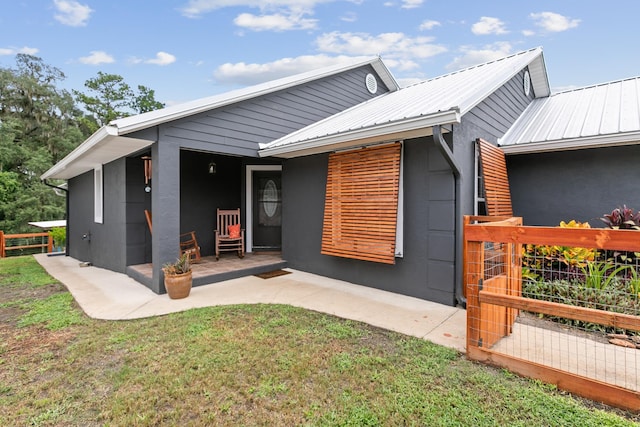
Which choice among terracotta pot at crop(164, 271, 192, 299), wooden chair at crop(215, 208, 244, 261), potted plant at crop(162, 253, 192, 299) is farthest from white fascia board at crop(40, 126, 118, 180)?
wooden chair at crop(215, 208, 244, 261)

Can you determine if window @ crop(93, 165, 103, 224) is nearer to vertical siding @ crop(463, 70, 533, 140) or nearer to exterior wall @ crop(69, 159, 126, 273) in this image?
exterior wall @ crop(69, 159, 126, 273)

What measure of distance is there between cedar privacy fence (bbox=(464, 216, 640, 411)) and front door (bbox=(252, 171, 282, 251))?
17.0ft

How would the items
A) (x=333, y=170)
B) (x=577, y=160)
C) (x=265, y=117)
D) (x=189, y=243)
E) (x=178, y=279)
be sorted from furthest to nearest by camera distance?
1. (x=189, y=243)
2. (x=265, y=117)
3. (x=333, y=170)
4. (x=577, y=160)
5. (x=178, y=279)

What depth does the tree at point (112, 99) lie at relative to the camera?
71.0 ft

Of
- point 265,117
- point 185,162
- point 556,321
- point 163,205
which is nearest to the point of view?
point 556,321

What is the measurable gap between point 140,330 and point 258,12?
33.0ft

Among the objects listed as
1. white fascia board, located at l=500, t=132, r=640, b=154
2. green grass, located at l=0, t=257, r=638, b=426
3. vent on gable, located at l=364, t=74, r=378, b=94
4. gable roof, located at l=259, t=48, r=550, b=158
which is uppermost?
vent on gable, located at l=364, t=74, r=378, b=94

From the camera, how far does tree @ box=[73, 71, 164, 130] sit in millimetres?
21641

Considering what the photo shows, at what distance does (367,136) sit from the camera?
4.39m

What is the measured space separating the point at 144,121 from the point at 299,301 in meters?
3.29

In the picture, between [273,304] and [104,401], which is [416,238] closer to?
[273,304]

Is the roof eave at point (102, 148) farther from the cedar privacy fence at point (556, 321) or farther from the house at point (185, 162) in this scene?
the cedar privacy fence at point (556, 321)

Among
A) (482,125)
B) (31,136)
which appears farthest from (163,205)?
(31,136)

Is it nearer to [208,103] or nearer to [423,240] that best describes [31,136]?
[208,103]
